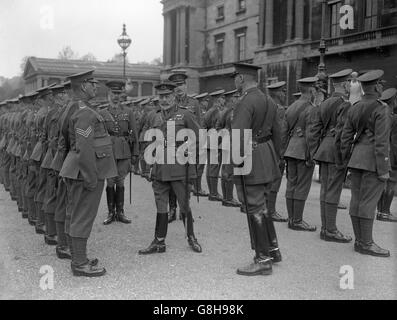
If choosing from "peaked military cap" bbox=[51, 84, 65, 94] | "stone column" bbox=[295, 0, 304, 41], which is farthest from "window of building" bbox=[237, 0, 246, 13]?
"peaked military cap" bbox=[51, 84, 65, 94]

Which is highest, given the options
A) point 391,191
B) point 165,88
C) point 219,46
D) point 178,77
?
point 219,46

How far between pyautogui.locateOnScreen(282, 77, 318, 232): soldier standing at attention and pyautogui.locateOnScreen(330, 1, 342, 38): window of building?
21841 mm

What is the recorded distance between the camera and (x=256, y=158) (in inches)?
224

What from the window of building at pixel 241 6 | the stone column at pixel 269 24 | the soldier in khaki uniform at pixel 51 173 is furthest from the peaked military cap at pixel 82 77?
the window of building at pixel 241 6

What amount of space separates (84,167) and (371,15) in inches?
943

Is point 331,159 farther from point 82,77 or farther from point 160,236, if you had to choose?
point 82,77

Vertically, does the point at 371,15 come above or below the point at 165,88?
above

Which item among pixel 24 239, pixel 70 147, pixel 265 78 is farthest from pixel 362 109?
pixel 265 78

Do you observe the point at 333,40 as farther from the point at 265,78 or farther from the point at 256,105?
the point at 256,105

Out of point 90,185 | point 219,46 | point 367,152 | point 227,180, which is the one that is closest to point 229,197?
point 227,180

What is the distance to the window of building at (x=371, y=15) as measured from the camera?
25125 millimetres

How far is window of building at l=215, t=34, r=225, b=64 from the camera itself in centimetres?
4493

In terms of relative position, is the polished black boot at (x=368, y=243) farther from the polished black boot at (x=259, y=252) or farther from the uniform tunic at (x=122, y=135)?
the uniform tunic at (x=122, y=135)

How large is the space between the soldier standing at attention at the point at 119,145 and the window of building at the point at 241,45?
33.3 meters
